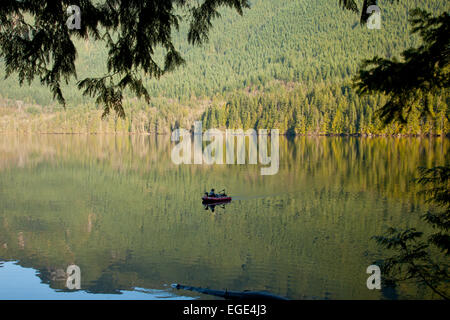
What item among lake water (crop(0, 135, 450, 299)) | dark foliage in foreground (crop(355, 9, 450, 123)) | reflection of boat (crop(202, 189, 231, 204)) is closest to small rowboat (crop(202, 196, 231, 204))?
reflection of boat (crop(202, 189, 231, 204))

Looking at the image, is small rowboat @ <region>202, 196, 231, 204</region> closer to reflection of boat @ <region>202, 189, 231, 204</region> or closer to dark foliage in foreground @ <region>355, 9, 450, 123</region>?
reflection of boat @ <region>202, 189, 231, 204</region>

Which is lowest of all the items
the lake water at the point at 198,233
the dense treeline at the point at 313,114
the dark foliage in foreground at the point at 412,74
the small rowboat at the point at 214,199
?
the lake water at the point at 198,233

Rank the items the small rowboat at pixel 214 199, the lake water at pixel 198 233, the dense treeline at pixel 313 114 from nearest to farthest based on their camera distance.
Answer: the lake water at pixel 198 233, the small rowboat at pixel 214 199, the dense treeline at pixel 313 114

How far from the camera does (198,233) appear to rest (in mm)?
21594

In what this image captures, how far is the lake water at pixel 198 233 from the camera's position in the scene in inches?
582

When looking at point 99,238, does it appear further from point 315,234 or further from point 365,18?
point 365,18

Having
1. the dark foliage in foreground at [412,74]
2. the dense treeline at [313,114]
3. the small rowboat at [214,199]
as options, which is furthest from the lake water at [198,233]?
the dense treeline at [313,114]

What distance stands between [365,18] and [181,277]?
11.8m

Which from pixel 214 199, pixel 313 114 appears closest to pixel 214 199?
pixel 214 199

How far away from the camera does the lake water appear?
14773mm

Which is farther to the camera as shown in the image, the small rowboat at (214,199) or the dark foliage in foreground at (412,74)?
the small rowboat at (214,199)

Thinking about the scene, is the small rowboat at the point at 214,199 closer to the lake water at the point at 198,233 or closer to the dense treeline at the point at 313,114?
the lake water at the point at 198,233

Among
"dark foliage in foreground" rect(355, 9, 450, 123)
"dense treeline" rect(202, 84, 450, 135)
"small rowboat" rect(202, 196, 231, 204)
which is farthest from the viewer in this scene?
"dense treeline" rect(202, 84, 450, 135)

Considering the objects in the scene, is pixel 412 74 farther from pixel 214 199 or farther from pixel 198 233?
pixel 214 199
